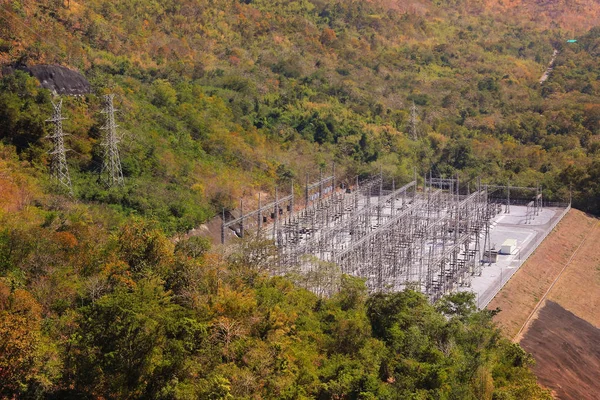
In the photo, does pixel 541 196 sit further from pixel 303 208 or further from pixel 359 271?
pixel 359 271

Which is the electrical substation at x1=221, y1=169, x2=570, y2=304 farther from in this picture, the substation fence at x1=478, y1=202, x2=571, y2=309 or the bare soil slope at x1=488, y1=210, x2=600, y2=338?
the bare soil slope at x1=488, y1=210, x2=600, y2=338

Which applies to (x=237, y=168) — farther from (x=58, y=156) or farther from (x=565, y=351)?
(x=565, y=351)

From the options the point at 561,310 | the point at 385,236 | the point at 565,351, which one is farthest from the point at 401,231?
the point at 565,351

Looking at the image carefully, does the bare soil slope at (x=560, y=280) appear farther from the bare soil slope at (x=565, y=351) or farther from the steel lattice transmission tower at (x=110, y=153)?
the steel lattice transmission tower at (x=110, y=153)

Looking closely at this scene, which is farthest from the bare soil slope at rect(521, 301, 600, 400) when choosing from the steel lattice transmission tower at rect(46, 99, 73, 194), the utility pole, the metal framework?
the utility pole

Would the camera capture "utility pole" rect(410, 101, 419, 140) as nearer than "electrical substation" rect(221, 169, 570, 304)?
No

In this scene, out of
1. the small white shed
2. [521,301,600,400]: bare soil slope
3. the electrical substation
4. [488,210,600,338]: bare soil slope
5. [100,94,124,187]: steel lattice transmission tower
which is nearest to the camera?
[521,301,600,400]: bare soil slope

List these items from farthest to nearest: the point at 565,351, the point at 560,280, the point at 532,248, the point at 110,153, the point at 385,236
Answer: the point at 532,248, the point at 560,280, the point at 385,236, the point at 110,153, the point at 565,351
